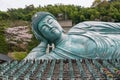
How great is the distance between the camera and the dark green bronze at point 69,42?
446 inches

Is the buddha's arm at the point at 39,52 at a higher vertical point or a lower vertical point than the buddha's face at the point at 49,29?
lower

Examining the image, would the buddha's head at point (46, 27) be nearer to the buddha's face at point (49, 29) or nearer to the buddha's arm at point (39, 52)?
the buddha's face at point (49, 29)

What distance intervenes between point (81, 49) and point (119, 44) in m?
A: 1.25

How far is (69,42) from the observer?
37.9 ft

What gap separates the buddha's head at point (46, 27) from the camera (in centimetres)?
1128

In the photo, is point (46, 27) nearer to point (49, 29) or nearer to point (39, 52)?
point (49, 29)

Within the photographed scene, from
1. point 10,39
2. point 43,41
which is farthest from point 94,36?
point 10,39

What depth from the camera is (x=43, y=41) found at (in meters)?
11.6

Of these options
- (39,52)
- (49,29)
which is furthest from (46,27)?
(39,52)

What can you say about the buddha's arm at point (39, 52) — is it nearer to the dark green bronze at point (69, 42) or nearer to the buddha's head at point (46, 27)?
the dark green bronze at point (69, 42)

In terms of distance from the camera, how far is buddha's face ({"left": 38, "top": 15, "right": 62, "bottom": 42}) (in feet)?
37.0

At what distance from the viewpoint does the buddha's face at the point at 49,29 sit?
1127cm

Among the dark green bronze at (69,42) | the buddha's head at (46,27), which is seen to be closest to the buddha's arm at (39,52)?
the dark green bronze at (69,42)

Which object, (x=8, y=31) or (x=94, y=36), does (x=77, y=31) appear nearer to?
(x=94, y=36)
